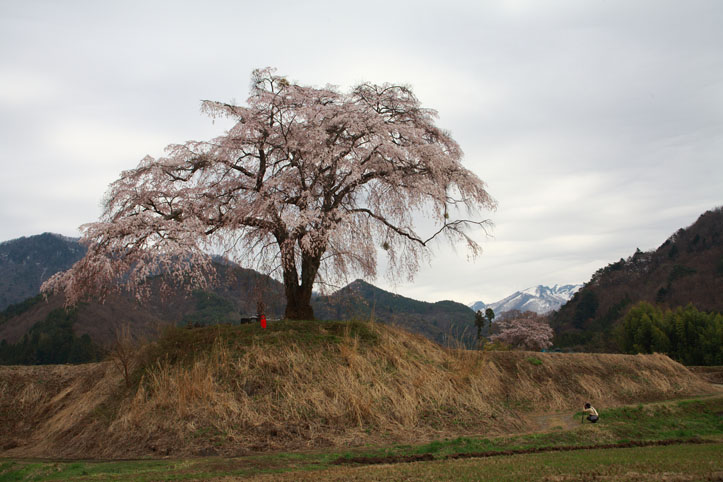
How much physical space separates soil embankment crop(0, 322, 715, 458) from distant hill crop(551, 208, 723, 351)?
5989 centimetres

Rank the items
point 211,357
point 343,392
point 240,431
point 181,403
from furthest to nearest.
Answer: point 211,357 → point 343,392 → point 181,403 → point 240,431

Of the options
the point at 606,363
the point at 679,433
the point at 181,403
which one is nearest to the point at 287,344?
the point at 181,403

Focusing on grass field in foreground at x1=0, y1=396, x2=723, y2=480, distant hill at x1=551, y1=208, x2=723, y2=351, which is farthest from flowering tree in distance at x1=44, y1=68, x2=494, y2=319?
distant hill at x1=551, y1=208, x2=723, y2=351

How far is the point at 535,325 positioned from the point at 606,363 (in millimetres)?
35653

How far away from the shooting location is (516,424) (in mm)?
13086

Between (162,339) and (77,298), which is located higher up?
(77,298)

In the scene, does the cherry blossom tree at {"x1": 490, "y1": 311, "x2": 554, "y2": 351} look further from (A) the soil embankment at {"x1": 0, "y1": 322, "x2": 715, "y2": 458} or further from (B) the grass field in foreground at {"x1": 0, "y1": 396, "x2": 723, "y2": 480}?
(B) the grass field in foreground at {"x1": 0, "y1": 396, "x2": 723, "y2": 480}

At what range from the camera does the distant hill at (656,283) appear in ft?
291

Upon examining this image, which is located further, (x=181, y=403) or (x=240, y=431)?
(x=181, y=403)

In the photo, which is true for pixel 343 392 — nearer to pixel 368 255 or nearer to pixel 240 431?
pixel 240 431

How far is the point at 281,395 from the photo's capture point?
1258 centimetres

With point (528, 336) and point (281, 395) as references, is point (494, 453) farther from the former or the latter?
point (528, 336)

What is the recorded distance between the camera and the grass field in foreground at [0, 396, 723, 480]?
24.2ft

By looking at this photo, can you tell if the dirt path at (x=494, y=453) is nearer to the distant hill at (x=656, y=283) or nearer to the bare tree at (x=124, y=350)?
the bare tree at (x=124, y=350)
